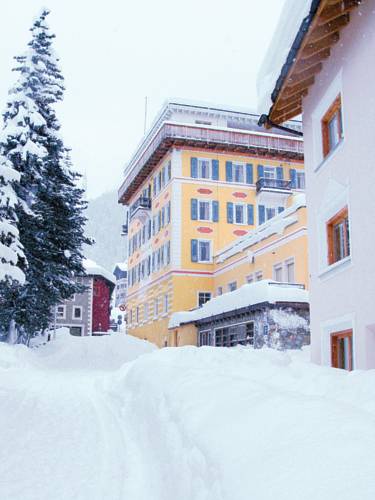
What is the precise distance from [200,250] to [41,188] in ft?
50.7

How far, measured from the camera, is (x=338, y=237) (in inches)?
449

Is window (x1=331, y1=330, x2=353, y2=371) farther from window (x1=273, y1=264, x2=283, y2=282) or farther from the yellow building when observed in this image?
the yellow building

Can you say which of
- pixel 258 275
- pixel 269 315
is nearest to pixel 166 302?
pixel 258 275

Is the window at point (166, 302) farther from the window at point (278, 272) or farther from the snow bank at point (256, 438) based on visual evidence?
the snow bank at point (256, 438)

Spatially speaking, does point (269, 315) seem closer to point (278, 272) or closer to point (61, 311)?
point (278, 272)

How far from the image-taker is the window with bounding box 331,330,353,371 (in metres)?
10.5

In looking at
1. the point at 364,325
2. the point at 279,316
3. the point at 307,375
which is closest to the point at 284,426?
the point at 307,375

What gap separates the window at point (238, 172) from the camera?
123 ft

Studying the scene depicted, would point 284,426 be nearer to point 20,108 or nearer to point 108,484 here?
point 108,484

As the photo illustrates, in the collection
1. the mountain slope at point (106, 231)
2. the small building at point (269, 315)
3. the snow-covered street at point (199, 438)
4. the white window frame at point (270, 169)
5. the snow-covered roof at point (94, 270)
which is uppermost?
the mountain slope at point (106, 231)

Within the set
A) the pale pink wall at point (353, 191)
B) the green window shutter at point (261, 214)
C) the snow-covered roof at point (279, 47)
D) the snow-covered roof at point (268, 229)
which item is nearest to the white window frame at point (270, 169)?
the green window shutter at point (261, 214)

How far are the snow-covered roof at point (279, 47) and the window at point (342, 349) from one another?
17.5ft

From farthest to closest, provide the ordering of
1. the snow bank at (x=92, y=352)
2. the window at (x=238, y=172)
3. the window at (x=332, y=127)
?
1. the window at (x=238, y=172)
2. the snow bank at (x=92, y=352)
3. the window at (x=332, y=127)

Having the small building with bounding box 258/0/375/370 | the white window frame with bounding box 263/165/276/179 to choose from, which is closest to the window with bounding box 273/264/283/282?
the white window frame with bounding box 263/165/276/179
